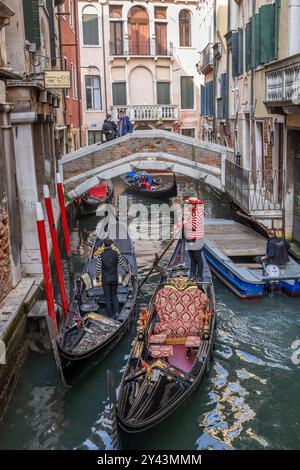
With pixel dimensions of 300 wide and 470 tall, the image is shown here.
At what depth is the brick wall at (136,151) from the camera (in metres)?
10.9

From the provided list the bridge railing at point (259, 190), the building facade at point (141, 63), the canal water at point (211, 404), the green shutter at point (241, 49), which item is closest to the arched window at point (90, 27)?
the building facade at point (141, 63)

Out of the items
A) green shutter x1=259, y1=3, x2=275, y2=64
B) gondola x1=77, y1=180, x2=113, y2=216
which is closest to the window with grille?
gondola x1=77, y1=180, x2=113, y2=216

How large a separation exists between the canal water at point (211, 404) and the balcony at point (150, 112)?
13446 millimetres

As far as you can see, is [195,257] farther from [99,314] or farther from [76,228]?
[76,228]

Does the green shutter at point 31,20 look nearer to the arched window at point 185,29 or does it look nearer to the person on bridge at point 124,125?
the person on bridge at point 124,125

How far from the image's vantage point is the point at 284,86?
7.31 metres

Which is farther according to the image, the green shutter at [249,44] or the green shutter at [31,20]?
the green shutter at [249,44]

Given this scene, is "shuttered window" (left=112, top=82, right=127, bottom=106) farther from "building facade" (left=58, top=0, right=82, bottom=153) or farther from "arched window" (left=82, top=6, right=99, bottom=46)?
"building facade" (left=58, top=0, right=82, bottom=153)

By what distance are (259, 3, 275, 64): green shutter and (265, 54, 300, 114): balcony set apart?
1.02 metres

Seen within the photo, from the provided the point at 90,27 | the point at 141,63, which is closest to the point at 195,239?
the point at 141,63

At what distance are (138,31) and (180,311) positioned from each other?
16.4 meters

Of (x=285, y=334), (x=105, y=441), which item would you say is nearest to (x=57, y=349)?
(x=105, y=441)

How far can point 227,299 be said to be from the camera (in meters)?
7.27
